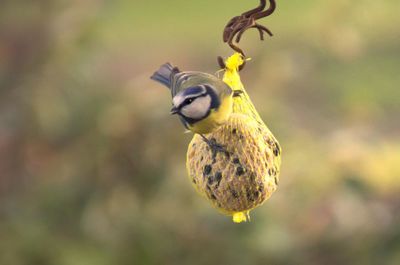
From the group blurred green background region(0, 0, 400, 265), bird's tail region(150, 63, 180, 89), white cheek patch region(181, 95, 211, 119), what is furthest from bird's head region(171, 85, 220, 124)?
blurred green background region(0, 0, 400, 265)

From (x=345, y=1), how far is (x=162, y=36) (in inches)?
410

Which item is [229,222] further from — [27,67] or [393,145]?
[393,145]

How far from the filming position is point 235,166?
285 centimetres

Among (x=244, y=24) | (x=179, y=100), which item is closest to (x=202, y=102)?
(x=179, y=100)

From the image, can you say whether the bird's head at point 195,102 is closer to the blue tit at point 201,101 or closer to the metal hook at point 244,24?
the blue tit at point 201,101

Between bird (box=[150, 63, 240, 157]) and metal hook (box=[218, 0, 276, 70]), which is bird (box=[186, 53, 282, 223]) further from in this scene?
metal hook (box=[218, 0, 276, 70])

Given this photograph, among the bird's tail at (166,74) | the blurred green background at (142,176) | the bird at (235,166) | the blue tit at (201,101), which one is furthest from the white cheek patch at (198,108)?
the blurred green background at (142,176)

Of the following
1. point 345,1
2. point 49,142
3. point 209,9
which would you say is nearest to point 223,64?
point 345,1

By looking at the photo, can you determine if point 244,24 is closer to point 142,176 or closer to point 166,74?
point 166,74

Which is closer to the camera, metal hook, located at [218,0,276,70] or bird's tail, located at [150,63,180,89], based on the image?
metal hook, located at [218,0,276,70]

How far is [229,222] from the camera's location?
15.7 ft

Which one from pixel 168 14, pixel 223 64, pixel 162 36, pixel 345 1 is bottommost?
pixel 223 64

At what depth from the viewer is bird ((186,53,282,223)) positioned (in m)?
2.84

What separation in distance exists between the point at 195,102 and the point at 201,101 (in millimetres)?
35
